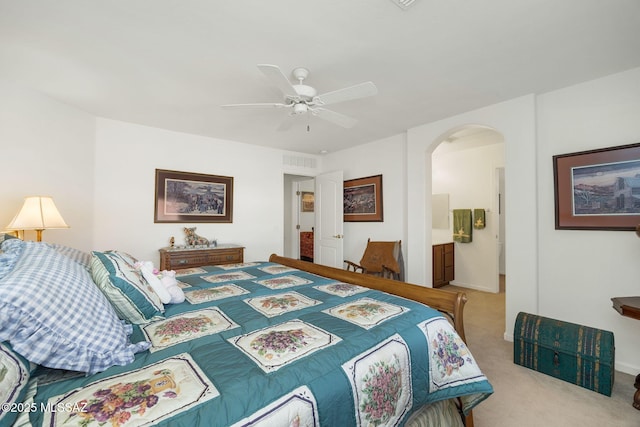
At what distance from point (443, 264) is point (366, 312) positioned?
153 inches

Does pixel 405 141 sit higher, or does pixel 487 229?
pixel 405 141

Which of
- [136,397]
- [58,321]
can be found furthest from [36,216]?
[136,397]

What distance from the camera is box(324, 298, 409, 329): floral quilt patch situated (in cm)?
134

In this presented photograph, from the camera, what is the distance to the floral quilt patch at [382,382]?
104cm

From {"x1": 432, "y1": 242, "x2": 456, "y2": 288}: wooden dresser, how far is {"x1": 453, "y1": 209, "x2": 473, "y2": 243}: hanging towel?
0.69 ft

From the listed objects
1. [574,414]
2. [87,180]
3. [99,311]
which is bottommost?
[574,414]

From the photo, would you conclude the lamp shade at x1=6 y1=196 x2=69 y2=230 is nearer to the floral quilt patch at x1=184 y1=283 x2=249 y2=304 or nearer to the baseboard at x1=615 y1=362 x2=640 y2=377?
the floral quilt patch at x1=184 y1=283 x2=249 y2=304

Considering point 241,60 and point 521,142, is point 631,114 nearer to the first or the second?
point 521,142

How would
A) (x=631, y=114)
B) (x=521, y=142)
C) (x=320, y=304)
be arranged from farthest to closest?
(x=521, y=142)
(x=631, y=114)
(x=320, y=304)

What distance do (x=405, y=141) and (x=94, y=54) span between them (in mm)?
3518

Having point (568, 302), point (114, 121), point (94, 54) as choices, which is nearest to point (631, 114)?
point (568, 302)

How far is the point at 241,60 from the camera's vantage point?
2.06m

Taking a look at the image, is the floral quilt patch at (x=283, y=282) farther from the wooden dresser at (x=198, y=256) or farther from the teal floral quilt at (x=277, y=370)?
the wooden dresser at (x=198, y=256)

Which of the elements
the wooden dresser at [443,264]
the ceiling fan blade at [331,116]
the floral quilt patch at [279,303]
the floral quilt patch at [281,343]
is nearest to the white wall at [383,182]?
the wooden dresser at [443,264]
